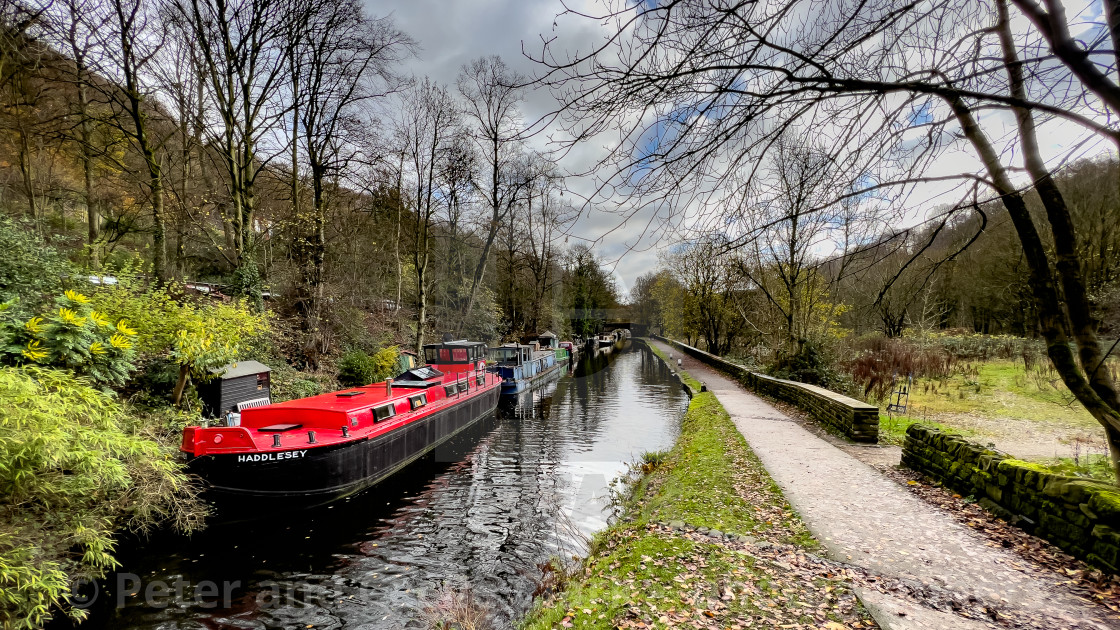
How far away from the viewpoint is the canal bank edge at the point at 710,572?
3.71 meters

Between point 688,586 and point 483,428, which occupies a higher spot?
point 688,586

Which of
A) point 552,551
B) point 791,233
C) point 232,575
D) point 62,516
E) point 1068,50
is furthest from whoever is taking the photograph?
point 791,233

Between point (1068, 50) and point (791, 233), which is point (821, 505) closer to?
Result: point (1068, 50)

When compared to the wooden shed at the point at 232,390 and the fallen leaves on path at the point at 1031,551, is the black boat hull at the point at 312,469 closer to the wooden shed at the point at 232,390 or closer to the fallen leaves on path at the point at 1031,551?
the wooden shed at the point at 232,390

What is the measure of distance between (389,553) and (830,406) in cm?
1022

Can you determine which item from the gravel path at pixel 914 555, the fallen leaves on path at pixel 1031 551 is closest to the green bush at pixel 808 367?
the gravel path at pixel 914 555

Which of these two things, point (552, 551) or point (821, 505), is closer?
point (821, 505)

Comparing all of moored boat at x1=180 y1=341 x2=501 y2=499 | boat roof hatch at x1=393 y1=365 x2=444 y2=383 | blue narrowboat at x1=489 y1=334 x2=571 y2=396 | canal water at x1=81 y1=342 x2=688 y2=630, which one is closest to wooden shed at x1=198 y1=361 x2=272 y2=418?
moored boat at x1=180 y1=341 x2=501 y2=499

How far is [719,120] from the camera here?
2557 mm

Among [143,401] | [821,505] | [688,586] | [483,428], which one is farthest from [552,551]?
[483,428]

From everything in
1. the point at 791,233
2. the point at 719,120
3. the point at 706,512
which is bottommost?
the point at 706,512

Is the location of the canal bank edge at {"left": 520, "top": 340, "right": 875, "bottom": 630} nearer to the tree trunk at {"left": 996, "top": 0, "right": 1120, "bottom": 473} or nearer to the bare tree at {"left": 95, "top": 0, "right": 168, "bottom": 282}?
the tree trunk at {"left": 996, "top": 0, "right": 1120, "bottom": 473}

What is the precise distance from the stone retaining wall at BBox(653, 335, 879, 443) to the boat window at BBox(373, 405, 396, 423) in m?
10.5

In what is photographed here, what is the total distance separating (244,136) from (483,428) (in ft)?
41.4
